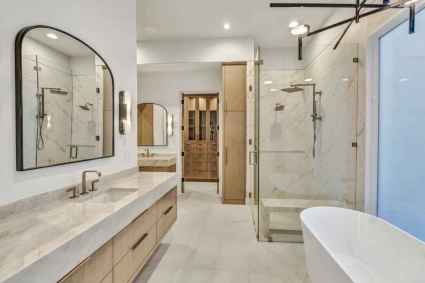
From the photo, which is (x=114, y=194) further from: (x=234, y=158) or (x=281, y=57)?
(x=281, y=57)

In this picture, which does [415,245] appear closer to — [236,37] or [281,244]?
[281,244]

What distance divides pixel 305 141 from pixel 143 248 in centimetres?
319

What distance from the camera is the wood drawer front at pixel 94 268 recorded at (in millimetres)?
1041

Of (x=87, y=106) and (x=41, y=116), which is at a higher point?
(x=87, y=106)

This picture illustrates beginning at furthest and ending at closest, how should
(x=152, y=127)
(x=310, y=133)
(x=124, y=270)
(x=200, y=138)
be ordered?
(x=200, y=138), (x=152, y=127), (x=310, y=133), (x=124, y=270)

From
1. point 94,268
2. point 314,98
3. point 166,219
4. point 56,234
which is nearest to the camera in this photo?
point 56,234

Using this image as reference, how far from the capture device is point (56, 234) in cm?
105

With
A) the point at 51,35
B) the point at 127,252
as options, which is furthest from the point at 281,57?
the point at 127,252

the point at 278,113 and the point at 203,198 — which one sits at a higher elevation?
the point at 278,113

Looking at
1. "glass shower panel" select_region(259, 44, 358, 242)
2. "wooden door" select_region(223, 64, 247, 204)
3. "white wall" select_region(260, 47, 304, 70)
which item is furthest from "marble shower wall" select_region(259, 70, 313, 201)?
"white wall" select_region(260, 47, 304, 70)

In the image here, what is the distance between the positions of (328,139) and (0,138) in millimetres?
3671

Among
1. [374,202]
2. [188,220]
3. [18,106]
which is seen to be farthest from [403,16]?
[188,220]

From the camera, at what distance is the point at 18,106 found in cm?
133

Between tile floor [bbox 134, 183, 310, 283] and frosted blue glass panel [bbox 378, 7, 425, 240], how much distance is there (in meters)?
1.08
